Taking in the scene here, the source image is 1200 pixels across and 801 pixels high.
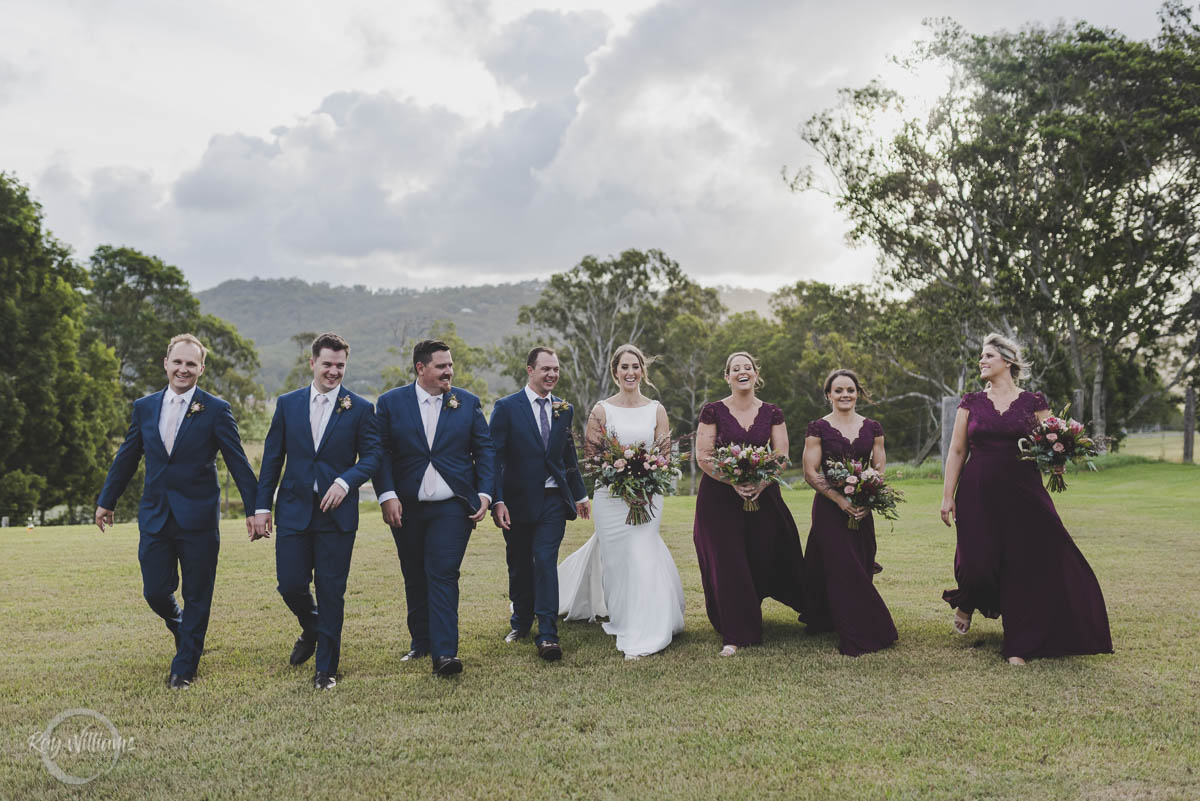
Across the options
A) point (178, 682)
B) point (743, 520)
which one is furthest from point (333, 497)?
point (743, 520)

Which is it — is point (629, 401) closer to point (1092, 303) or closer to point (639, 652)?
point (639, 652)

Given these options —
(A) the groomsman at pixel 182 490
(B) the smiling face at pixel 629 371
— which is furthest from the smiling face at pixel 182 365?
(B) the smiling face at pixel 629 371

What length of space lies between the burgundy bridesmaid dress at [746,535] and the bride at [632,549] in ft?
1.18

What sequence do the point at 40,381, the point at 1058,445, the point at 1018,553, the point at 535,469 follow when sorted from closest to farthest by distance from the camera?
the point at 1058,445
the point at 1018,553
the point at 535,469
the point at 40,381

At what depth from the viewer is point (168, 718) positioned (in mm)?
4766

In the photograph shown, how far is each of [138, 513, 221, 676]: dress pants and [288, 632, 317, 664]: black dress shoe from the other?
2.18 feet

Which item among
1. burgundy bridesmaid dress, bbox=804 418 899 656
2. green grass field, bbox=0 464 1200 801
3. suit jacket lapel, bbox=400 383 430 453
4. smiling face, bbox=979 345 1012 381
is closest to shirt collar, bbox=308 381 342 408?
suit jacket lapel, bbox=400 383 430 453

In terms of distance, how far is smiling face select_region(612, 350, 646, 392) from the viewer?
6.73 meters

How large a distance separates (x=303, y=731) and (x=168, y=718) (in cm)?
88

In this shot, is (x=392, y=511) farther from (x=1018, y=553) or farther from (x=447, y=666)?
(x=1018, y=553)

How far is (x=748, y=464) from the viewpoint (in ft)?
20.5

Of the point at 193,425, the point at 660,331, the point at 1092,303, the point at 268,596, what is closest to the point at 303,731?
the point at 193,425

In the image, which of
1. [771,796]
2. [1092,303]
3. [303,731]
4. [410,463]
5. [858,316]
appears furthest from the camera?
[858,316]

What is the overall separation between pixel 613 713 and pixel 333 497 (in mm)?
2325
